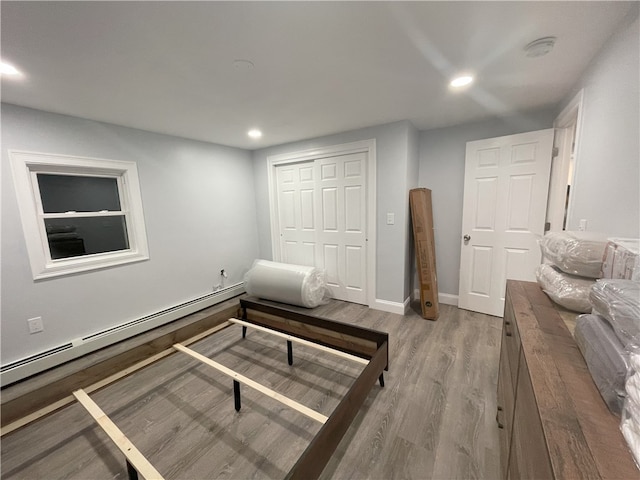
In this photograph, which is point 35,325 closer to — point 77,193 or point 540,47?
point 77,193

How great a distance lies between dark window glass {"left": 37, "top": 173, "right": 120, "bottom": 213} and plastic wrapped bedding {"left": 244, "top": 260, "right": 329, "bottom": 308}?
1.84 m

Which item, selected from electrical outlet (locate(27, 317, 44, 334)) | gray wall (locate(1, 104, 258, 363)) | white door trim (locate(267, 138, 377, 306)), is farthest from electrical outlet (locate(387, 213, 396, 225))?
electrical outlet (locate(27, 317, 44, 334))

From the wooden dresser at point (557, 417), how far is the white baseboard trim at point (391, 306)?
2.04 m

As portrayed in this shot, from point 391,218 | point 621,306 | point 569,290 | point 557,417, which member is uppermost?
point 391,218

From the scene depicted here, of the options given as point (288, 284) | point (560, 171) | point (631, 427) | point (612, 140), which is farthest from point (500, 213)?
point (631, 427)

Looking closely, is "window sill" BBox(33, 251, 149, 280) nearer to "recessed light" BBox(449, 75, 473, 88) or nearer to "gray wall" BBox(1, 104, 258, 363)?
"gray wall" BBox(1, 104, 258, 363)

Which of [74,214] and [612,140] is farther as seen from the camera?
[74,214]

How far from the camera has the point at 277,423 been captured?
1.62 m

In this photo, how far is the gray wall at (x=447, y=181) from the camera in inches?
117

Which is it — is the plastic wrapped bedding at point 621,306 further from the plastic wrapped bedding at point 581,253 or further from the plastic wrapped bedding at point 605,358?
the plastic wrapped bedding at point 581,253

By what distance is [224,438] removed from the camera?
1521 millimetres

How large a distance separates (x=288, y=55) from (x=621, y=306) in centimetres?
185

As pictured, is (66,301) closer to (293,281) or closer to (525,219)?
(293,281)

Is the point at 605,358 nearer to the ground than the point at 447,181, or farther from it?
nearer to the ground
